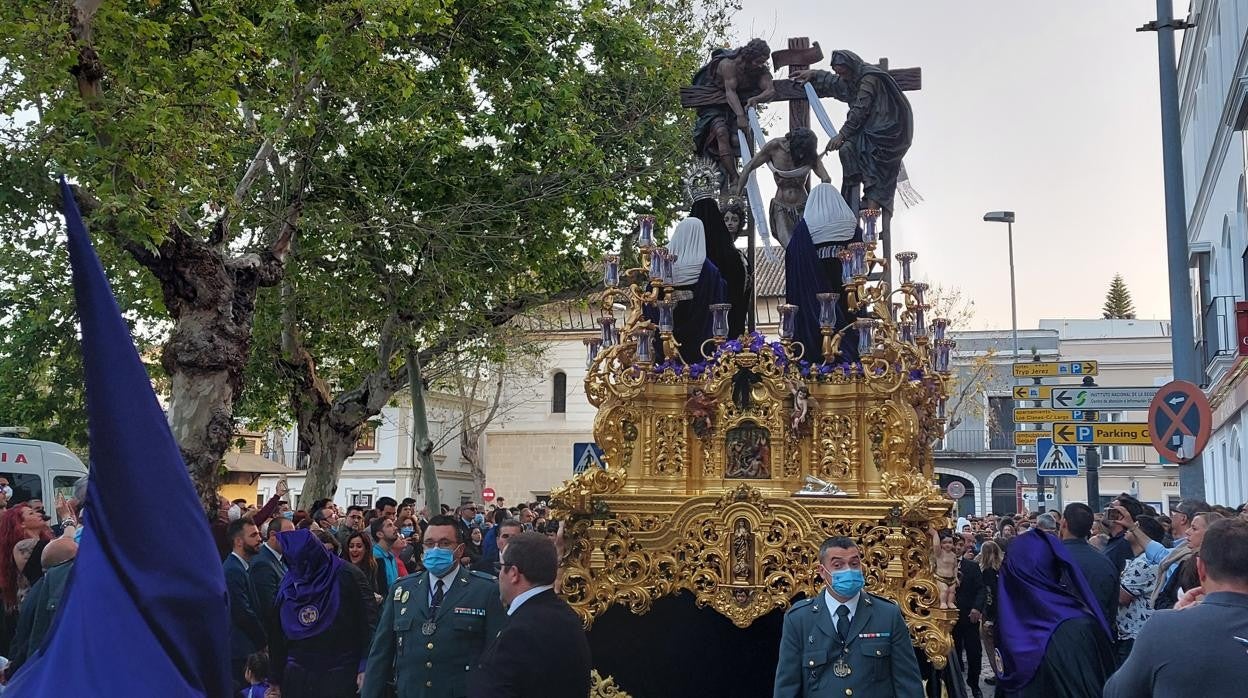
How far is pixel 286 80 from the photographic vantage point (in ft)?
46.4

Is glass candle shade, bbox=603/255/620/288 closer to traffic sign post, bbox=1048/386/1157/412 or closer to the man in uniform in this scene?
the man in uniform

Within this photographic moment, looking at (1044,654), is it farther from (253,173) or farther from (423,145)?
(423,145)

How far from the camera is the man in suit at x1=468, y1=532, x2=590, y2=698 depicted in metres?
A: 5.12

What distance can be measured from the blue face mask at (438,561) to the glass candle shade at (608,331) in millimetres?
2819

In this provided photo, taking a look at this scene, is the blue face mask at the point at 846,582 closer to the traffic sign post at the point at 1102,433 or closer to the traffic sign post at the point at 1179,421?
the traffic sign post at the point at 1179,421

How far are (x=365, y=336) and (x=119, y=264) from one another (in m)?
7.58

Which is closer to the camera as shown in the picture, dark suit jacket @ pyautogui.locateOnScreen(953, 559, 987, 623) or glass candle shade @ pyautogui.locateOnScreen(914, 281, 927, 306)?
glass candle shade @ pyautogui.locateOnScreen(914, 281, 927, 306)

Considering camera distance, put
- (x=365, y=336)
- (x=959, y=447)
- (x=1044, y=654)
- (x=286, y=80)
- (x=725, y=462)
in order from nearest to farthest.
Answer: (x=1044, y=654) < (x=725, y=462) < (x=286, y=80) < (x=365, y=336) < (x=959, y=447)

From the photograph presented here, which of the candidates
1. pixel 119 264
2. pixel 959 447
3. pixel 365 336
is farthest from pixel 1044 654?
pixel 959 447

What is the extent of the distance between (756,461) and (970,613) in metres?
4.61

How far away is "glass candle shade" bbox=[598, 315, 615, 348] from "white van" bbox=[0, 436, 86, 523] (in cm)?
1037

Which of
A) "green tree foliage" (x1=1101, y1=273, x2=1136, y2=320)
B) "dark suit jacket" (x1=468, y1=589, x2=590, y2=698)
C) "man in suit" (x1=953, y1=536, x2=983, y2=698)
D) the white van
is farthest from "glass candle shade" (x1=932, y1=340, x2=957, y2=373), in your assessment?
"green tree foliage" (x1=1101, y1=273, x2=1136, y2=320)

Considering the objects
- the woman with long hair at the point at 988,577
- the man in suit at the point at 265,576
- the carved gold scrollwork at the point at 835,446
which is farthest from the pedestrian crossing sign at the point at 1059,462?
the man in suit at the point at 265,576

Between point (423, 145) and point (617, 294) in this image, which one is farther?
point (423, 145)
